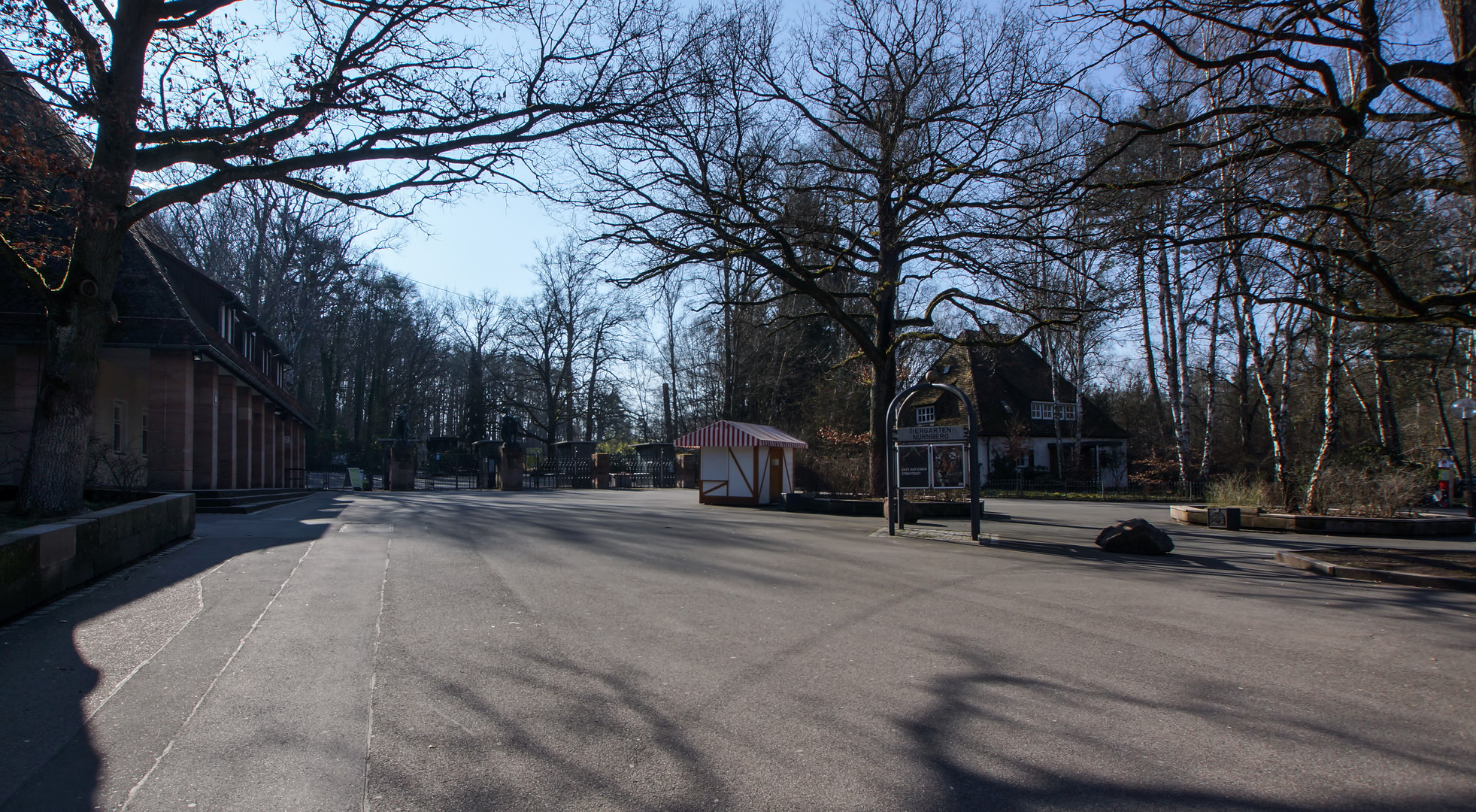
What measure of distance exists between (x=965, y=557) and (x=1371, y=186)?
281 inches

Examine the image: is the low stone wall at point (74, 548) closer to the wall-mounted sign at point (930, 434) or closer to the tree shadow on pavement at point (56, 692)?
the tree shadow on pavement at point (56, 692)

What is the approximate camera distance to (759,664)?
5953 mm

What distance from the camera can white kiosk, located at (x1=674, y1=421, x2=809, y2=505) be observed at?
1060 inches

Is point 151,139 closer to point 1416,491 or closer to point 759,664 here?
point 759,664

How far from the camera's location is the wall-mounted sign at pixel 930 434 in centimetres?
1497

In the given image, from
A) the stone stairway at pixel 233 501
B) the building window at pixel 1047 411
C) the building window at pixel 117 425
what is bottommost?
the stone stairway at pixel 233 501

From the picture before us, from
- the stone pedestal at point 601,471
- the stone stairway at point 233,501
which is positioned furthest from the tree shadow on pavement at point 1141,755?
the stone pedestal at point 601,471

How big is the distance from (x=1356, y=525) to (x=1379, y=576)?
7355 millimetres

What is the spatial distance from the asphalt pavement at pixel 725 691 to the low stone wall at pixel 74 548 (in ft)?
0.81

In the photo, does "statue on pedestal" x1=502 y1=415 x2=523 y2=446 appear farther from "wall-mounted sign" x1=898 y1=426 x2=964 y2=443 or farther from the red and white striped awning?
"wall-mounted sign" x1=898 y1=426 x2=964 y2=443

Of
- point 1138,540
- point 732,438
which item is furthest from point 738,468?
point 1138,540

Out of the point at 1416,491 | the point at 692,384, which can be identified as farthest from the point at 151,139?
the point at 692,384

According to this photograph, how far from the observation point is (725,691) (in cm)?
529

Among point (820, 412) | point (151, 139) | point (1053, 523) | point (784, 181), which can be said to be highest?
point (784, 181)
